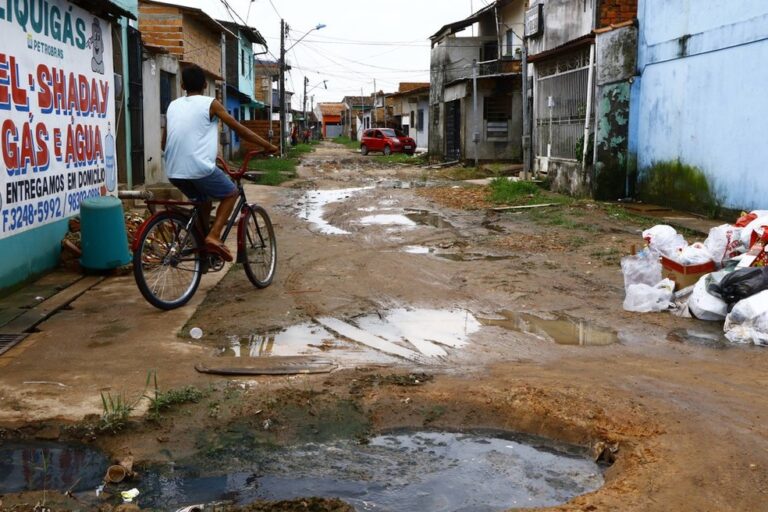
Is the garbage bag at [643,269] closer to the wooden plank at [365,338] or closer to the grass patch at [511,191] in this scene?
the wooden plank at [365,338]

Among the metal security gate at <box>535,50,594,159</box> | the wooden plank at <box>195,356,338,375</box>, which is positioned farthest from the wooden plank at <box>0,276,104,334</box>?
the metal security gate at <box>535,50,594,159</box>

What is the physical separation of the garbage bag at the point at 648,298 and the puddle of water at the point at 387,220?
5.86 metres

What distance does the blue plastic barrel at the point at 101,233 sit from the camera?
24.1ft

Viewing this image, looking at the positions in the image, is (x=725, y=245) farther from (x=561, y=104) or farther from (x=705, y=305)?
(x=561, y=104)

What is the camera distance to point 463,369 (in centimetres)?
479

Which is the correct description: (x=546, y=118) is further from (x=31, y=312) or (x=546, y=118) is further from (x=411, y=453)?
(x=411, y=453)

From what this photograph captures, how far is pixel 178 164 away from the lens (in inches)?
248

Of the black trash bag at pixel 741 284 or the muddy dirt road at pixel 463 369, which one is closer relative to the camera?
the muddy dirt road at pixel 463 369

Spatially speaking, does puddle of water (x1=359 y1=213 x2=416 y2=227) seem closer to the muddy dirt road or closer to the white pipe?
the muddy dirt road

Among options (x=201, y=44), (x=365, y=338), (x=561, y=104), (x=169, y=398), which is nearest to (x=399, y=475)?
(x=169, y=398)

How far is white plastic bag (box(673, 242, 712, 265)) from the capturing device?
657 centimetres

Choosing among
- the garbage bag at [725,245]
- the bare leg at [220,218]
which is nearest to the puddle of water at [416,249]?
the bare leg at [220,218]

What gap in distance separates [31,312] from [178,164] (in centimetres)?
161

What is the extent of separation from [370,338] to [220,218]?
185 centimetres
